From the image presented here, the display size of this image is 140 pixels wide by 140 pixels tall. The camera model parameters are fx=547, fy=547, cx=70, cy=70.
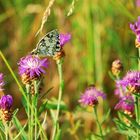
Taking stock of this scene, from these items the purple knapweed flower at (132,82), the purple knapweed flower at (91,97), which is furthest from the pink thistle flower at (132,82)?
the purple knapweed flower at (91,97)

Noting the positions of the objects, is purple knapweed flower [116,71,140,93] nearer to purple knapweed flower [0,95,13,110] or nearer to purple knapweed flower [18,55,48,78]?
purple knapweed flower [18,55,48,78]

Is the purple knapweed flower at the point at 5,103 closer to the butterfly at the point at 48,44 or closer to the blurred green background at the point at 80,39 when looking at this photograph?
the butterfly at the point at 48,44

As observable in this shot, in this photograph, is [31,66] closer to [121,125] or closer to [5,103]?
[5,103]

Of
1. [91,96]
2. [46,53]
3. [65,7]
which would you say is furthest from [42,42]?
[65,7]

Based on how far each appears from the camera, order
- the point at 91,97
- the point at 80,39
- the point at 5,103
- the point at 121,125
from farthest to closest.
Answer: the point at 80,39
the point at 91,97
the point at 121,125
the point at 5,103

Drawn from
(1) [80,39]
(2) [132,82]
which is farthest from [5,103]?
(1) [80,39]
